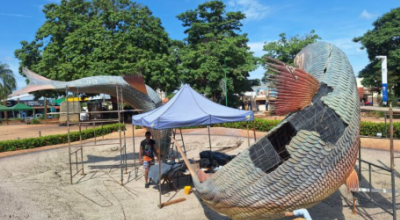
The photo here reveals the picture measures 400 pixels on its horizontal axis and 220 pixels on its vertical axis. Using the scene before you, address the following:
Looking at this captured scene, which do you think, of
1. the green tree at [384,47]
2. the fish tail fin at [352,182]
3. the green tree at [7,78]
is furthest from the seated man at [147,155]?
the green tree at [7,78]

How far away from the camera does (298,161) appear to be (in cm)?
310

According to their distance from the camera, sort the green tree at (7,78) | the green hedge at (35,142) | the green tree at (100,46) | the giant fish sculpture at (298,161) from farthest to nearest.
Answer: the green tree at (7,78) < the green tree at (100,46) < the green hedge at (35,142) < the giant fish sculpture at (298,161)

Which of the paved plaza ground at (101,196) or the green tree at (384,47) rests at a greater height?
the green tree at (384,47)

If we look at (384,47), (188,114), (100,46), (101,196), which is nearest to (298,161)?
(188,114)

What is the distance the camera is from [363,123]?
38.5ft

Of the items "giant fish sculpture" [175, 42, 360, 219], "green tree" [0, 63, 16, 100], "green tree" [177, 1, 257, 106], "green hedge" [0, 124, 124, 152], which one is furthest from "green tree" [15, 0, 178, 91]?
"green tree" [0, 63, 16, 100]

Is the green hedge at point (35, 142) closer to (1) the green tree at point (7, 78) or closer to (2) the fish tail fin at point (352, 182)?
(2) the fish tail fin at point (352, 182)

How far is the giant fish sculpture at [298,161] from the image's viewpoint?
310 centimetres

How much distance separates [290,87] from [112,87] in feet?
19.0

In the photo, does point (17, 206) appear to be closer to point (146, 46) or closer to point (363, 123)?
point (363, 123)

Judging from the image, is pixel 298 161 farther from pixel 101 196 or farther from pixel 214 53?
pixel 214 53

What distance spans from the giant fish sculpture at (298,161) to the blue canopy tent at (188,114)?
2.54 meters

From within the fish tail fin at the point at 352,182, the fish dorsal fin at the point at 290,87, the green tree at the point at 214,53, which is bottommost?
the fish tail fin at the point at 352,182

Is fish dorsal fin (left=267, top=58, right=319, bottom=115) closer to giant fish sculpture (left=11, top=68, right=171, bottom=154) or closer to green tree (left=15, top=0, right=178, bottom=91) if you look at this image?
giant fish sculpture (left=11, top=68, right=171, bottom=154)
